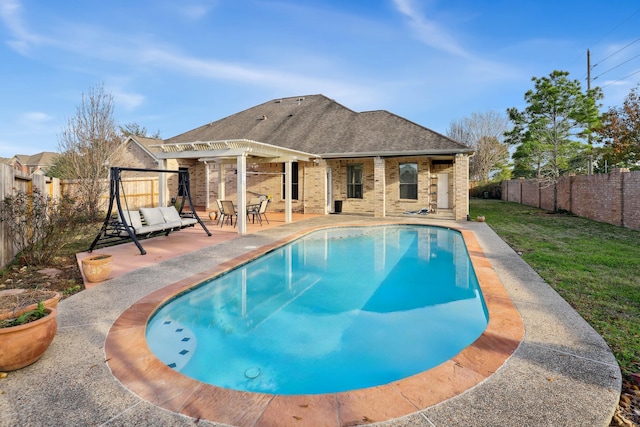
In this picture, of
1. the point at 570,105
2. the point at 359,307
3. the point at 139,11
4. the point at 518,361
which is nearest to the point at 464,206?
the point at 570,105

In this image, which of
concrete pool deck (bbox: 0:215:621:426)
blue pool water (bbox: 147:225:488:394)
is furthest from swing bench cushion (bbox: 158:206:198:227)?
concrete pool deck (bbox: 0:215:621:426)

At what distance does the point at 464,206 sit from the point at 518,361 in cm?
1246

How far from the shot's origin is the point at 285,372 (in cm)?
353

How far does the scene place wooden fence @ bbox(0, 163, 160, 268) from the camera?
6.45 m

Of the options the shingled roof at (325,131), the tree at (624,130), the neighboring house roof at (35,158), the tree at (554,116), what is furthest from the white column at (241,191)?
the neighboring house roof at (35,158)

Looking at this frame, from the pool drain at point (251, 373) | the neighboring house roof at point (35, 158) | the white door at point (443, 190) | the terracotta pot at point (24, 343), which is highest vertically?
the neighboring house roof at point (35, 158)

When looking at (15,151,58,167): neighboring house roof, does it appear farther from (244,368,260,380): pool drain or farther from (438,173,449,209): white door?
(244,368,260,380): pool drain

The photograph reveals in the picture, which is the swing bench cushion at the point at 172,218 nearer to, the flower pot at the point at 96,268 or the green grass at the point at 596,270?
the flower pot at the point at 96,268

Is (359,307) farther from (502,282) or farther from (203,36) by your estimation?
(203,36)

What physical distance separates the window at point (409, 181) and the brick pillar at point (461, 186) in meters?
2.69

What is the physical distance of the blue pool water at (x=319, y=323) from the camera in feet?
11.6

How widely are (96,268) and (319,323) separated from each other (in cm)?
387

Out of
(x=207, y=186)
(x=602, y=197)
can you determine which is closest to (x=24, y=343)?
(x=207, y=186)

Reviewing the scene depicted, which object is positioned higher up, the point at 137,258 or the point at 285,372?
the point at 137,258
